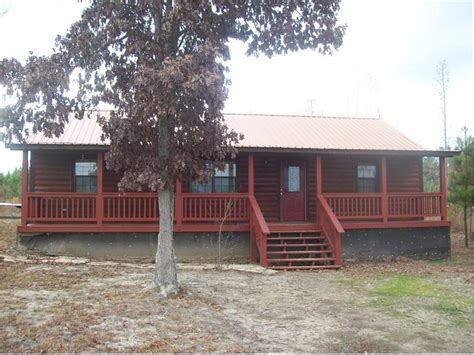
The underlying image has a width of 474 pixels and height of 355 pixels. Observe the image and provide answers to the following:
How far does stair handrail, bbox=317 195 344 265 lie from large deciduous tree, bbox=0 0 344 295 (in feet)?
15.3

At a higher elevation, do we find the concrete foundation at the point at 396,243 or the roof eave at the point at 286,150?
the roof eave at the point at 286,150

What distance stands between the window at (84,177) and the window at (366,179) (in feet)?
26.7

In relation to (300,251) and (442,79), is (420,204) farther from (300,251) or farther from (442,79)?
(442,79)

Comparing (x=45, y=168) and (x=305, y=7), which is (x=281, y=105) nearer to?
(x=45, y=168)

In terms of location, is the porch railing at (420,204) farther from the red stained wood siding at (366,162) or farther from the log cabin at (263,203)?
the red stained wood siding at (366,162)

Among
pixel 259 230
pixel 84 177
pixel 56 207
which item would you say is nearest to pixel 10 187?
pixel 84 177

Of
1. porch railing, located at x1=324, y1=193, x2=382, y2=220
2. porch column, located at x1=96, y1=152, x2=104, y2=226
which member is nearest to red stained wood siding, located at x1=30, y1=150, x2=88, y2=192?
porch column, located at x1=96, y1=152, x2=104, y2=226

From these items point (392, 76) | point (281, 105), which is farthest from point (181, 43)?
point (281, 105)

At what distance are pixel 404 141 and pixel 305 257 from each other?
5.69 m

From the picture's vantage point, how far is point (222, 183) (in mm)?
13742

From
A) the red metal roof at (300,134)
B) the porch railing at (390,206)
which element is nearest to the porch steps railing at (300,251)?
the porch railing at (390,206)

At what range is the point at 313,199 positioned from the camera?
14336mm

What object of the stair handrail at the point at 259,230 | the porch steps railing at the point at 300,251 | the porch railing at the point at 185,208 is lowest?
the porch steps railing at the point at 300,251

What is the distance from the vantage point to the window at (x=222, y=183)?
13.6 meters
